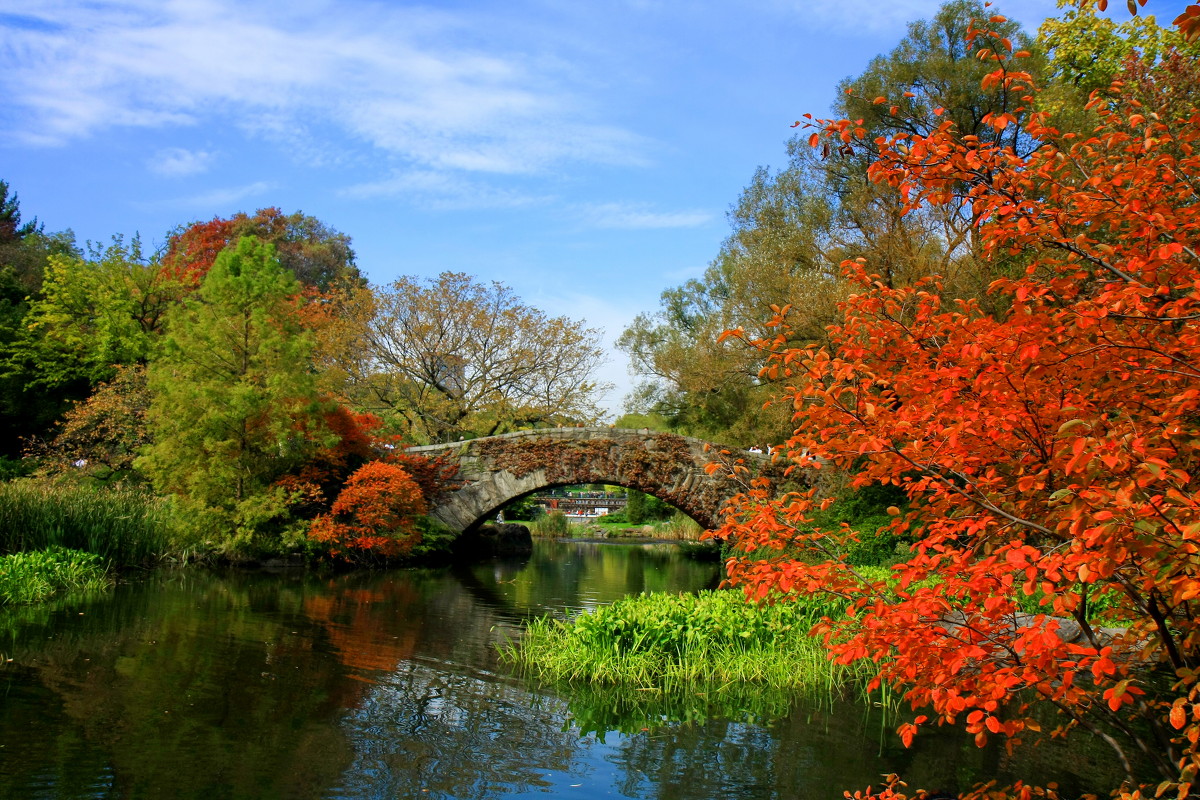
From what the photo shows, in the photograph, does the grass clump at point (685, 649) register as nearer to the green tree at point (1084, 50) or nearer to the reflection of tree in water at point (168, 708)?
the reflection of tree in water at point (168, 708)

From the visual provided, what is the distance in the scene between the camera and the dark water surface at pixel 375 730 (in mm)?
4434

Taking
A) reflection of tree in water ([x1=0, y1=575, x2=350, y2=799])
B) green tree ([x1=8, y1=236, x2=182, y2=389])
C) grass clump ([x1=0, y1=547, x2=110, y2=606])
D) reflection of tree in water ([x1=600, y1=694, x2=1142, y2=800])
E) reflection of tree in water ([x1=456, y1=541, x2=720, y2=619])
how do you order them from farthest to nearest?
green tree ([x1=8, y1=236, x2=182, y2=389]) < reflection of tree in water ([x1=456, y1=541, x2=720, y2=619]) < grass clump ([x1=0, y1=547, x2=110, y2=606]) < reflection of tree in water ([x1=600, y1=694, x2=1142, y2=800]) < reflection of tree in water ([x1=0, y1=575, x2=350, y2=799])

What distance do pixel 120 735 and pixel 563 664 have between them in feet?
10.4

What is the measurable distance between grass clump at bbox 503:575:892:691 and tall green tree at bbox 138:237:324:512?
8161mm

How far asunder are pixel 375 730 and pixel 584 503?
3607 cm

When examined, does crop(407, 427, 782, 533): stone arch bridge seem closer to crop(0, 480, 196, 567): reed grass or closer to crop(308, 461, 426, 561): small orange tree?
crop(308, 461, 426, 561): small orange tree

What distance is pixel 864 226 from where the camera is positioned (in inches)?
672

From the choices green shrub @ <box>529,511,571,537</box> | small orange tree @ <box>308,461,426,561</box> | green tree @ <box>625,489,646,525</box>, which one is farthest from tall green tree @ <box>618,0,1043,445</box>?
green tree @ <box>625,489,646,525</box>

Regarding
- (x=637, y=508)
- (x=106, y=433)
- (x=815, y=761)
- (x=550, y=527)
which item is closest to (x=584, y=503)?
(x=637, y=508)

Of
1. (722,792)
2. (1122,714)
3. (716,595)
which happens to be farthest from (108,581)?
(1122,714)

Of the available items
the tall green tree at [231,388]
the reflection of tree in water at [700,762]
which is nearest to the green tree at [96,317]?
the tall green tree at [231,388]

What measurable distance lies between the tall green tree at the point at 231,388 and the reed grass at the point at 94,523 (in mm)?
608

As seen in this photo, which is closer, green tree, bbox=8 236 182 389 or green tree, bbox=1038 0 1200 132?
green tree, bbox=1038 0 1200 132

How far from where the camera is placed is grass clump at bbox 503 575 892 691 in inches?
261
